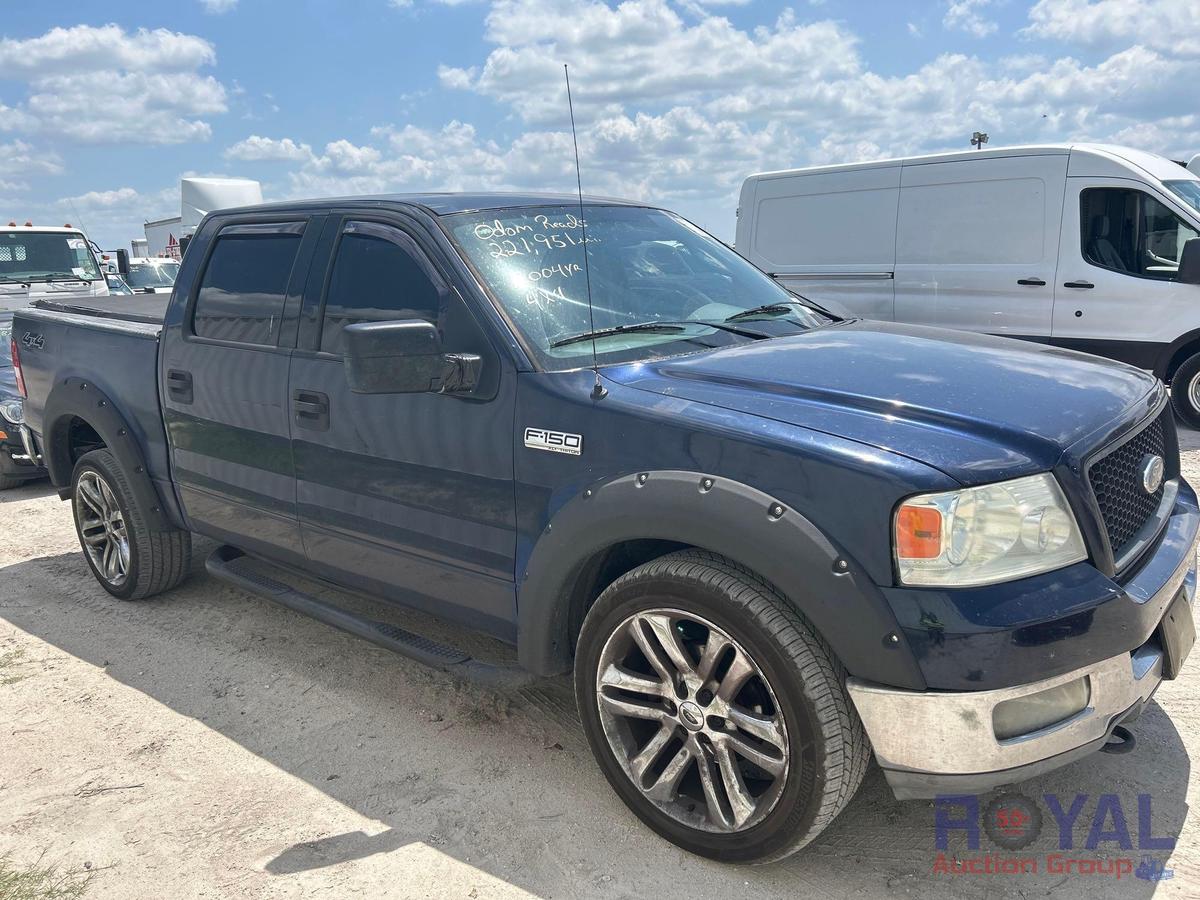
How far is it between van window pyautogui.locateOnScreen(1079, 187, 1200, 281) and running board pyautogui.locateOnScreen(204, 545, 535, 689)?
6.76 metres

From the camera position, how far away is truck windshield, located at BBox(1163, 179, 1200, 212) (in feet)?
25.5

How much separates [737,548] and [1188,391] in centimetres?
721

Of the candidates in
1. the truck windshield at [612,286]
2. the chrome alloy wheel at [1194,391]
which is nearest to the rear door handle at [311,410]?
the truck windshield at [612,286]

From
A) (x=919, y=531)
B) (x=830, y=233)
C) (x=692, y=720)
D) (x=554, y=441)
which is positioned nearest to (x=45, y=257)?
(x=830, y=233)

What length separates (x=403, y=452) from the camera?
319 centimetres

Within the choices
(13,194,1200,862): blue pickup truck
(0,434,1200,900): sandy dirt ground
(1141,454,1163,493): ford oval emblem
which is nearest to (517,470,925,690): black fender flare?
(13,194,1200,862): blue pickup truck

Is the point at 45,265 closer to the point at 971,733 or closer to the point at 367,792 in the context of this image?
the point at 367,792

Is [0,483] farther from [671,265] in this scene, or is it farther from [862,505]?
[862,505]

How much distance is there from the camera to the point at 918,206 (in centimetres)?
890

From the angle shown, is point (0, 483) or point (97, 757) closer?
point (97, 757)

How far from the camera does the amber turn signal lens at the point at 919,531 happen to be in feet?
7.19

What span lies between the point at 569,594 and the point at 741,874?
902 millimetres

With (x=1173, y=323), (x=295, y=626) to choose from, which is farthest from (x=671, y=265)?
(x=1173, y=323)

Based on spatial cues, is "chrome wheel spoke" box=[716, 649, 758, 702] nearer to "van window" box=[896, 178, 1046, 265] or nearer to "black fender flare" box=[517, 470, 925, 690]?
"black fender flare" box=[517, 470, 925, 690]
